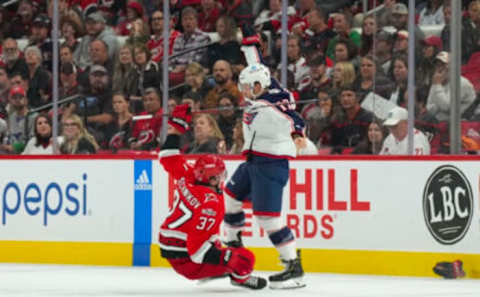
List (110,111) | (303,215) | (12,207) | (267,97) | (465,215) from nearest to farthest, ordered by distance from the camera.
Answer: (267,97) < (465,215) < (303,215) < (12,207) < (110,111)

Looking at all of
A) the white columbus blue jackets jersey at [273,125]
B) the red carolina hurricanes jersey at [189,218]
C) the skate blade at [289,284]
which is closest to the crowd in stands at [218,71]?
the white columbus blue jackets jersey at [273,125]

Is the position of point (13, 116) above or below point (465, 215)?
above

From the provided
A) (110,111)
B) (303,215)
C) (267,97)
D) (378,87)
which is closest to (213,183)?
(267,97)

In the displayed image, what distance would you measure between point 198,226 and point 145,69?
3.66m

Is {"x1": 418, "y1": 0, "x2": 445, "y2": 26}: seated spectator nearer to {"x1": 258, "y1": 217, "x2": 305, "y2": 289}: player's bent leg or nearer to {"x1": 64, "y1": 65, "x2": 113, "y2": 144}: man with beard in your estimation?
{"x1": 258, "y1": 217, "x2": 305, "y2": 289}: player's bent leg

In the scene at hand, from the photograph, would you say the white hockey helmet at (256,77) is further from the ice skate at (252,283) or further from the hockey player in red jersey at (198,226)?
the ice skate at (252,283)

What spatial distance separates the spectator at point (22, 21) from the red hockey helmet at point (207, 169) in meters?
4.65

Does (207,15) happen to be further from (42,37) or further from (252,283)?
(252,283)

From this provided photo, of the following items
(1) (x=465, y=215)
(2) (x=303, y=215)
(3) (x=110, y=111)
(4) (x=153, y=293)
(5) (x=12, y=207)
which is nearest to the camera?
(4) (x=153, y=293)

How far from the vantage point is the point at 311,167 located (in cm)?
825

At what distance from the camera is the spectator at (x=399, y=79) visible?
27.9ft

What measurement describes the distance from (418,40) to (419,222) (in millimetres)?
1557

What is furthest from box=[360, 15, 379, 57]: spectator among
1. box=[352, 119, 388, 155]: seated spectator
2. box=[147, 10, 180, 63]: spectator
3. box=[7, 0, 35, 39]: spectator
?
box=[7, 0, 35, 39]: spectator

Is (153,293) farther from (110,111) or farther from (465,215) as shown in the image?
(110,111)
